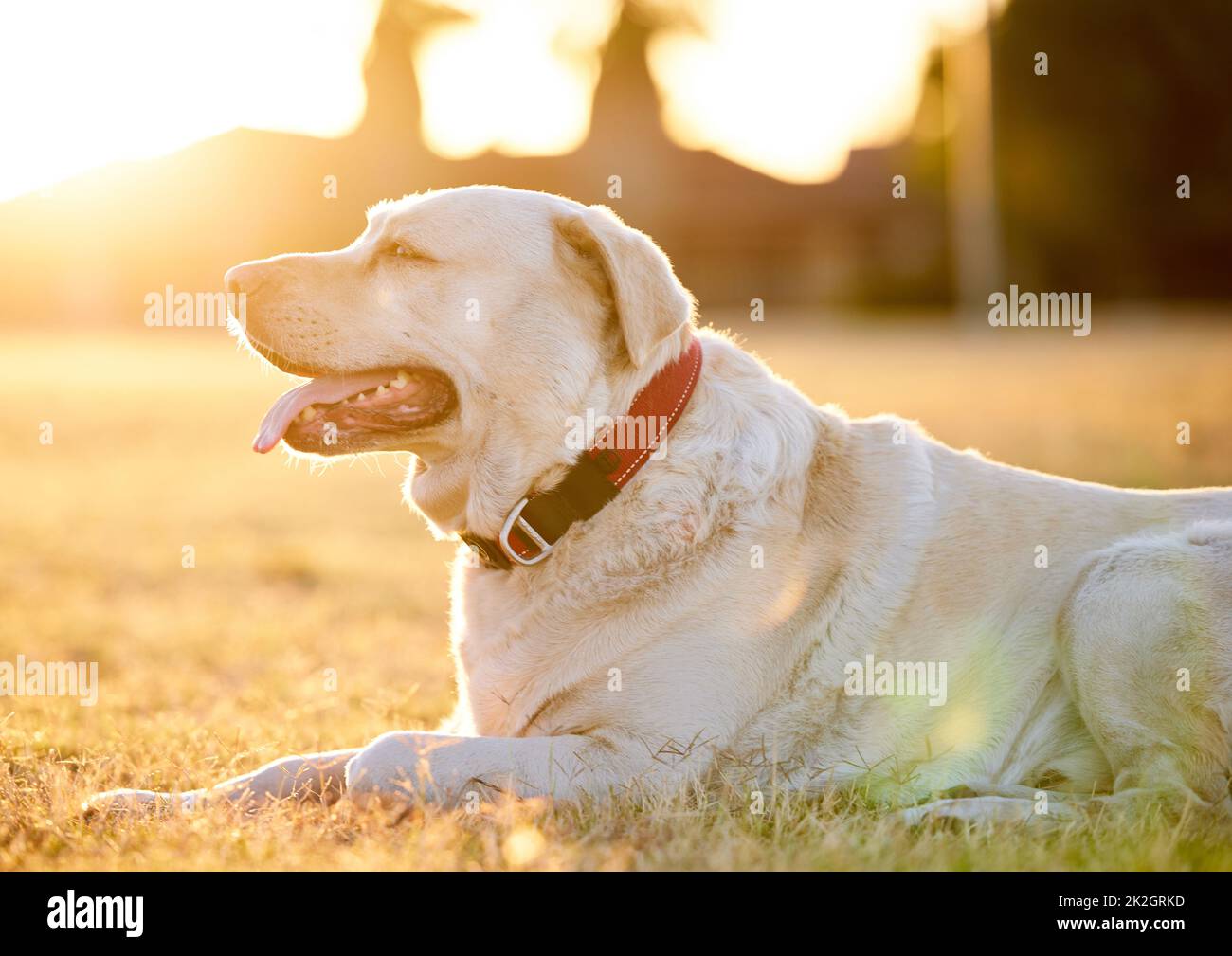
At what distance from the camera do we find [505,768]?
356 cm

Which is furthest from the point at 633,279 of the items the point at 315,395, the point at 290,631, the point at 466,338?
the point at 290,631

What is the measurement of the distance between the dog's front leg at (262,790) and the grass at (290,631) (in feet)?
0.43

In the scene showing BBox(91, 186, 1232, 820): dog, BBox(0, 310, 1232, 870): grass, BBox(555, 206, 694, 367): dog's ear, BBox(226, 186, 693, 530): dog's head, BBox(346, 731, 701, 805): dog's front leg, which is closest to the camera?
BBox(0, 310, 1232, 870): grass

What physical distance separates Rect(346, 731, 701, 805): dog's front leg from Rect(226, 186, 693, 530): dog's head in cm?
83

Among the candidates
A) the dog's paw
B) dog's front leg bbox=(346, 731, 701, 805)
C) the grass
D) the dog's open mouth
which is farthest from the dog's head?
the dog's paw

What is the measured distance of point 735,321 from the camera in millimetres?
39250

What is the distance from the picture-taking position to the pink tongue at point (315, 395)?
4035mm

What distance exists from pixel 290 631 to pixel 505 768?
342 centimetres

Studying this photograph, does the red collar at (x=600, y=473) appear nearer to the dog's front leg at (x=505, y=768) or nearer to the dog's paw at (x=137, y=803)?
the dog's front leg at (x=505, y=768)

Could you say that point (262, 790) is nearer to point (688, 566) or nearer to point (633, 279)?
point (688, 566)

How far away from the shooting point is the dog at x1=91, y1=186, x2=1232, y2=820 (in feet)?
12.1

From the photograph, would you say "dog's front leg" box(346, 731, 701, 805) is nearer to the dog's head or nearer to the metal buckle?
the metal buckle
